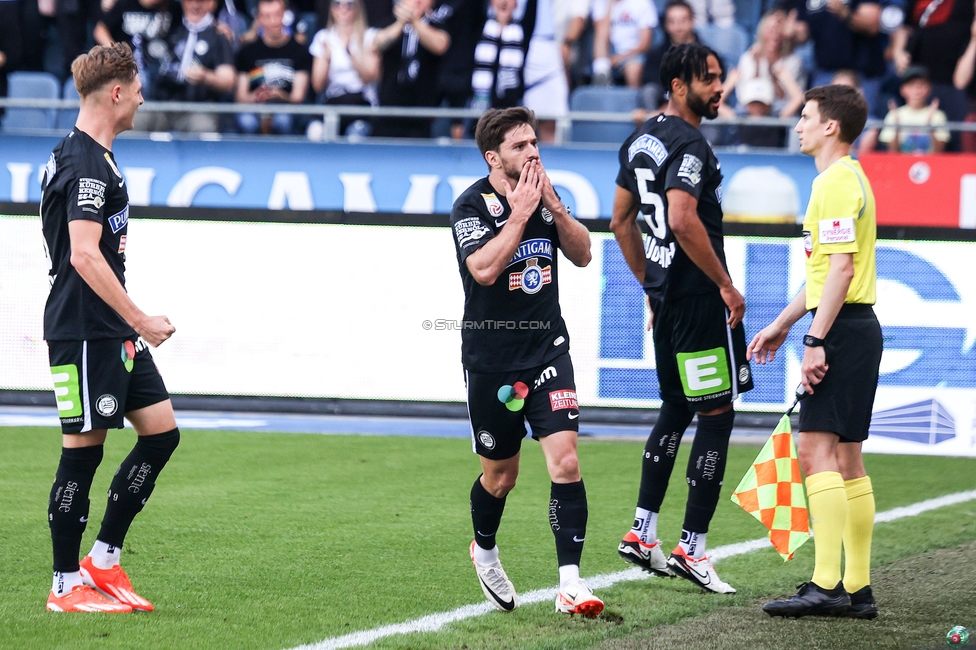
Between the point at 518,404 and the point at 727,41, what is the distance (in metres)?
9.68

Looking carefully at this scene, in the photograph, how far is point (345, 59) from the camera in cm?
1293

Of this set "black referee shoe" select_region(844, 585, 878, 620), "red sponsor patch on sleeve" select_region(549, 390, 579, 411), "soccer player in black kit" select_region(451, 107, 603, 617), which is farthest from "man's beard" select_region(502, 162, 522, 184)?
"black referee shoe" select_region(844, 585, 878, 620)

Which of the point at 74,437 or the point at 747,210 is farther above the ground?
the point at 747,210

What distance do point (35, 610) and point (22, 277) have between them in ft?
20.4

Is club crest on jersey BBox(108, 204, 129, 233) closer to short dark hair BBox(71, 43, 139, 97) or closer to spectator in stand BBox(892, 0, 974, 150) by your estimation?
short dark hair BBox(71, 43, 139, 97)

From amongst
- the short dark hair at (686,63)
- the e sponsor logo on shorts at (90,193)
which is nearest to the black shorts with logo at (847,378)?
the short dark hair at (686,63)

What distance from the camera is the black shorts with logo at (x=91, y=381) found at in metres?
4.50

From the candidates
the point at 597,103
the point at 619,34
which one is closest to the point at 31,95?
the point at 597,103

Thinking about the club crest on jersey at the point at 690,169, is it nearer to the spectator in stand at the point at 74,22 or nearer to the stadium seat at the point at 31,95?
the stadium seat at the point at 31,95

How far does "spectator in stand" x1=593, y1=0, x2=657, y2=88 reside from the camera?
1291cm

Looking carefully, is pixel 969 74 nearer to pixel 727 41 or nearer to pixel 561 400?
pixel 727 41

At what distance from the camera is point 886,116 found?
40.1ft

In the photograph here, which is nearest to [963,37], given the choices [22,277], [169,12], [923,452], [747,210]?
[747,210]

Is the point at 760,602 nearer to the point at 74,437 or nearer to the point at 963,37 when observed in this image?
the point at 74,437
